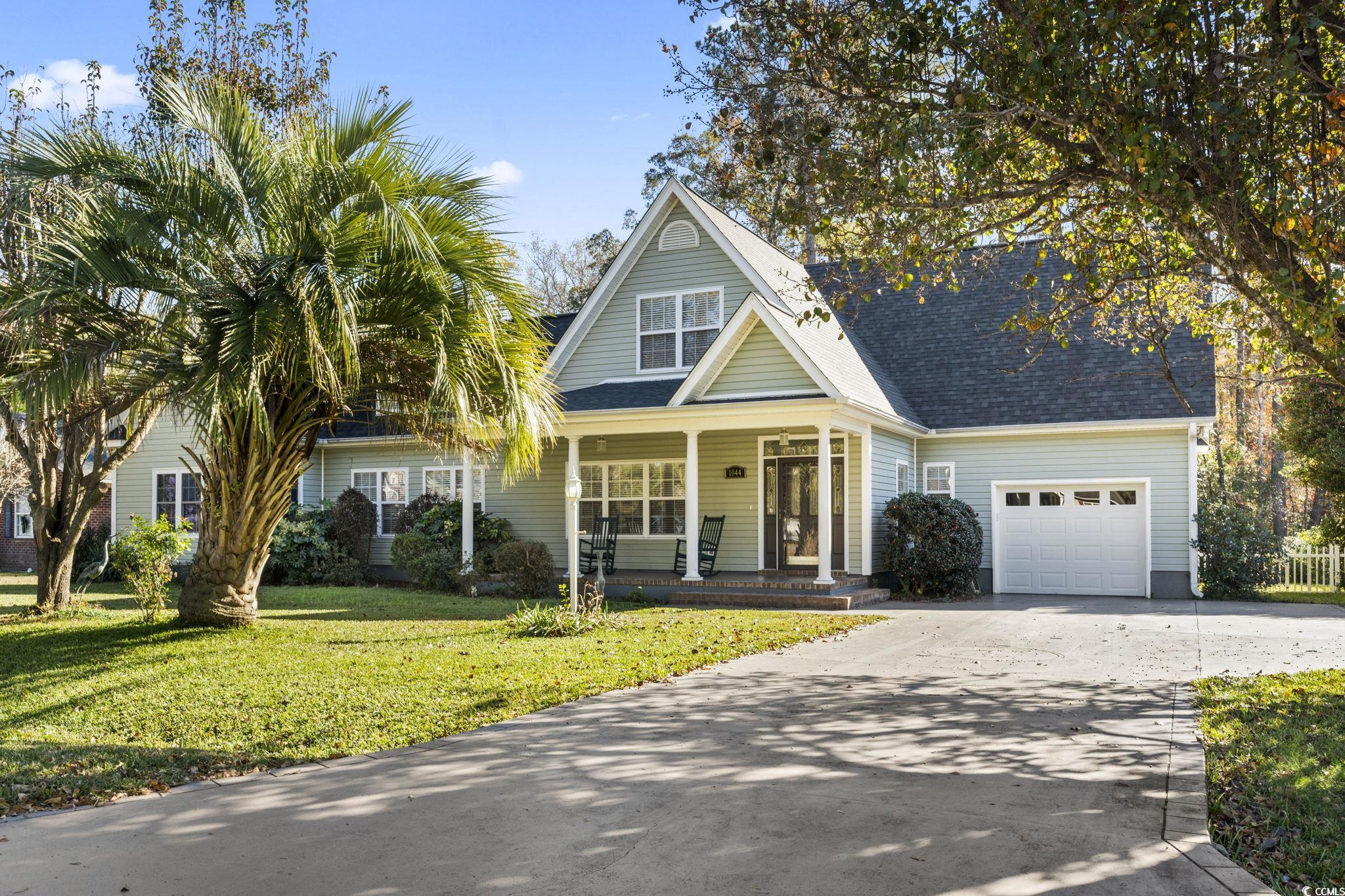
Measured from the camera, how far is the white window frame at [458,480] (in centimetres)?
2031

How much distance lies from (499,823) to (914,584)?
43.8 ft

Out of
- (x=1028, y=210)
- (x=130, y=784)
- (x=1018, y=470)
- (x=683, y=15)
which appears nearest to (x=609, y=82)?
(x=683, y=15)

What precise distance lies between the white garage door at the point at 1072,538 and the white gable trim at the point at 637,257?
19.6 ft

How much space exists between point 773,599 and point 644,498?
4.53 m

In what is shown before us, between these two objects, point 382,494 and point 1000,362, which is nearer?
point 1000,362

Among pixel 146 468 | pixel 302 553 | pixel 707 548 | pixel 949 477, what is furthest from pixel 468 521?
pixel 146 468

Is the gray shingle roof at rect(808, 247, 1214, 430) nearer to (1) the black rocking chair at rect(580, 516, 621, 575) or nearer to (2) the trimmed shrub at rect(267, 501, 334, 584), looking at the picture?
(1) the black rocking chair at rect(580, 516, 621, 575)

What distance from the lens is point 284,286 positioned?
9.25 m

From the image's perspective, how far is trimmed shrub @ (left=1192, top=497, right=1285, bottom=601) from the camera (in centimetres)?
1689

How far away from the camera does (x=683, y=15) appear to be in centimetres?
827

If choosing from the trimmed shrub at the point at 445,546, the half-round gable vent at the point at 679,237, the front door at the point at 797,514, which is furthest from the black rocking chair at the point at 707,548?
the half-round gable vent at the point at 679,237

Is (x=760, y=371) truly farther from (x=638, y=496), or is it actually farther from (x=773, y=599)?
(x=638, y=496)

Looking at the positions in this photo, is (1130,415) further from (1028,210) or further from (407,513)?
(407,513)

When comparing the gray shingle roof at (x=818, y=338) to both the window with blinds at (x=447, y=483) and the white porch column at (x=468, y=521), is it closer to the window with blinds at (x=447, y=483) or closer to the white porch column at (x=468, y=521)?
the white porch column at (x=468, y=521)
